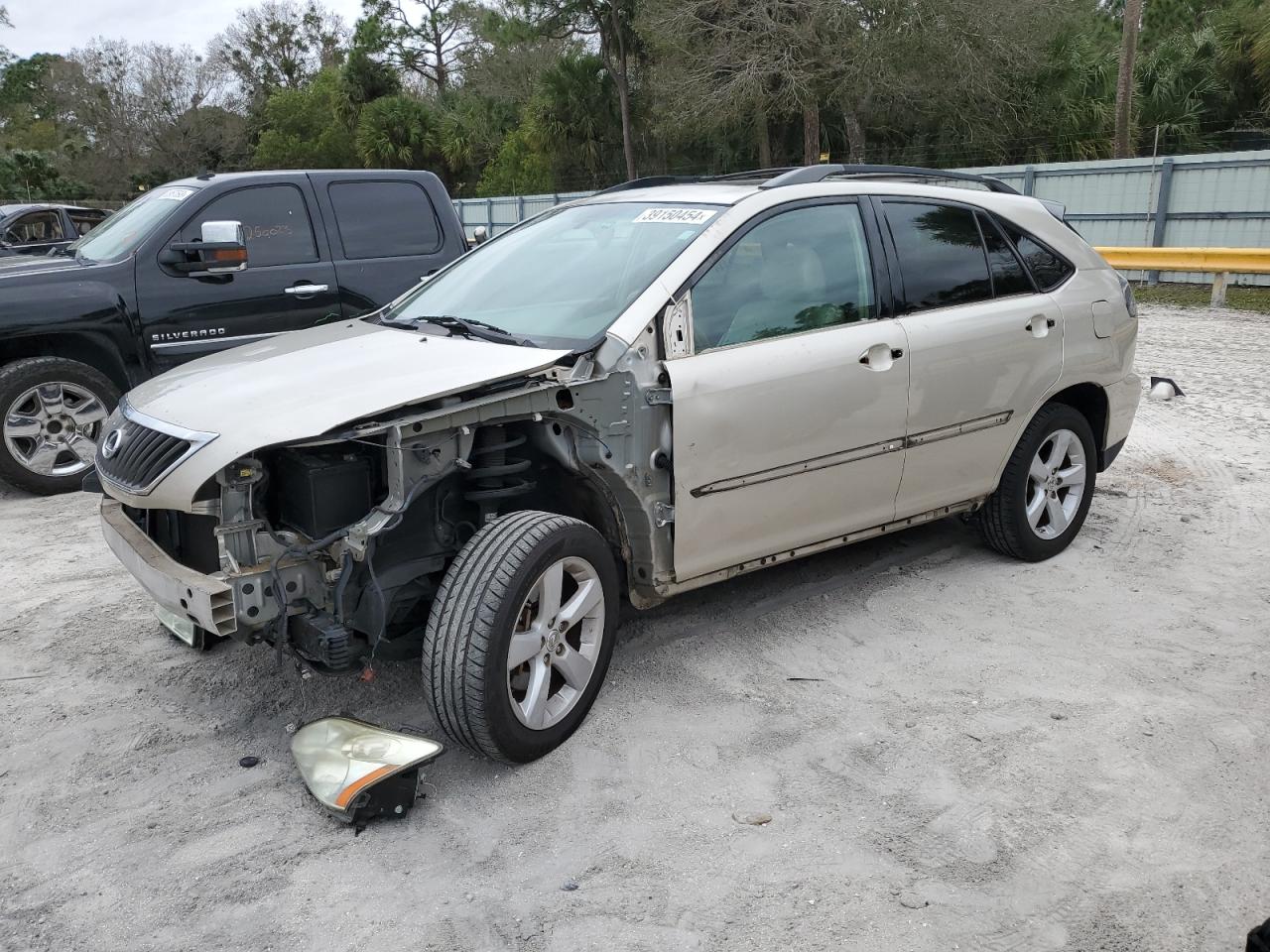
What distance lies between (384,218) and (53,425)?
254cm

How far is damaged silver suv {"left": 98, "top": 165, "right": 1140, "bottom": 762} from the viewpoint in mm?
3250

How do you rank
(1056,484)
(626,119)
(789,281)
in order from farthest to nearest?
1. (626,119)
2. (1056,484)
3. (789,281)

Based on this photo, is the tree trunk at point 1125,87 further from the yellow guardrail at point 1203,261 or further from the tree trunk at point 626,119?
the tree trunk at point 626,119

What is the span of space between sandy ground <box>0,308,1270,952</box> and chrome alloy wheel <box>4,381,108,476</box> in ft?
5.44

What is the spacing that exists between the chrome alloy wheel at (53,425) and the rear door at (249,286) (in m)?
0.50

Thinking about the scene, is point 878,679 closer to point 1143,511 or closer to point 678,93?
point 1143,511

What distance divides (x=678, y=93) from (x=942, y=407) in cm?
2376

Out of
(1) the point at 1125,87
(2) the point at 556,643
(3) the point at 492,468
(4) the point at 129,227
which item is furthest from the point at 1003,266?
(1) the point at 1125,87

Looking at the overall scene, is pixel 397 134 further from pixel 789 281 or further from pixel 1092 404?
pixel 789 281

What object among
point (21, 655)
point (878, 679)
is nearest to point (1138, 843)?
point (878, 679)

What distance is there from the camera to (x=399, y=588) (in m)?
3.51

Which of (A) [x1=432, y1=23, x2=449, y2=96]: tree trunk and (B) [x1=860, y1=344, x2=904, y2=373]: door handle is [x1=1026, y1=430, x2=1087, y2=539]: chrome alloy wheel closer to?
(B) [x1=860, y1=344, x2=904, y2=373]: door handle

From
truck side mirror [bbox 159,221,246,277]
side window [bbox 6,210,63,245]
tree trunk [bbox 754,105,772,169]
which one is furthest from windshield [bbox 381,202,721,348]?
tree trunk [bbox 754,105,772,169]

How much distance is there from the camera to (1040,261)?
4.99 m
